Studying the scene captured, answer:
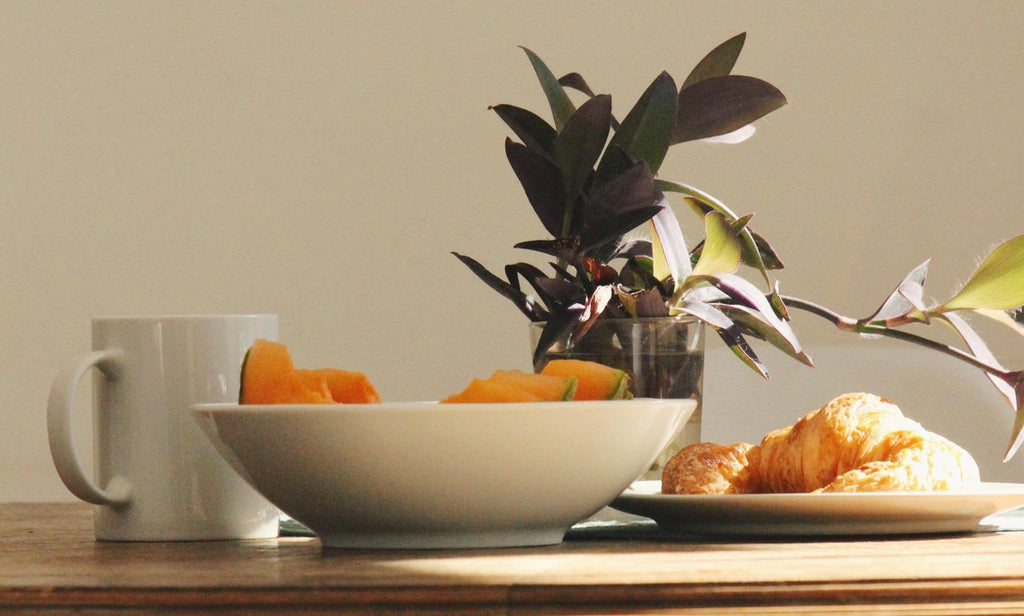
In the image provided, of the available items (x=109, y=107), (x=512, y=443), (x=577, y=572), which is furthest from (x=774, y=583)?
(x=109, y=107)

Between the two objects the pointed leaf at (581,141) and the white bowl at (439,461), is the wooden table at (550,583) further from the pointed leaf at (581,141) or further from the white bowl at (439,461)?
the pointed leaf at (581,141)

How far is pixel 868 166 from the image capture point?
9.48 feet

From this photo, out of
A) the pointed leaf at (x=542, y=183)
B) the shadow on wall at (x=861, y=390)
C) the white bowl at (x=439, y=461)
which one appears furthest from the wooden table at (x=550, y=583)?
the shadow on wall at (x=861, y=390)

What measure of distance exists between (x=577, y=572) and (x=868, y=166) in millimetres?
2453

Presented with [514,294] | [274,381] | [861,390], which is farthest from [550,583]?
[861,390]

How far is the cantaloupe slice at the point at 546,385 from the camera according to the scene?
2.43 feet

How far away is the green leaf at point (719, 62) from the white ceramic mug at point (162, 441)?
39 cm

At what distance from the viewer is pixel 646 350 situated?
86 centimetres

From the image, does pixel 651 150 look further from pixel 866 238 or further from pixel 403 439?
pixel 866 238

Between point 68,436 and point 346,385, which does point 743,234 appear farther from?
point 68,436

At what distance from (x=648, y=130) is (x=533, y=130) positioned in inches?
3.6

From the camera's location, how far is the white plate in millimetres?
744

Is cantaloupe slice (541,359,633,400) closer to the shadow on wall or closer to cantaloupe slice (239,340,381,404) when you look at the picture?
cantaloupe slice (239,340,381,404)

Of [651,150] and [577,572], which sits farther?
[651,150]
